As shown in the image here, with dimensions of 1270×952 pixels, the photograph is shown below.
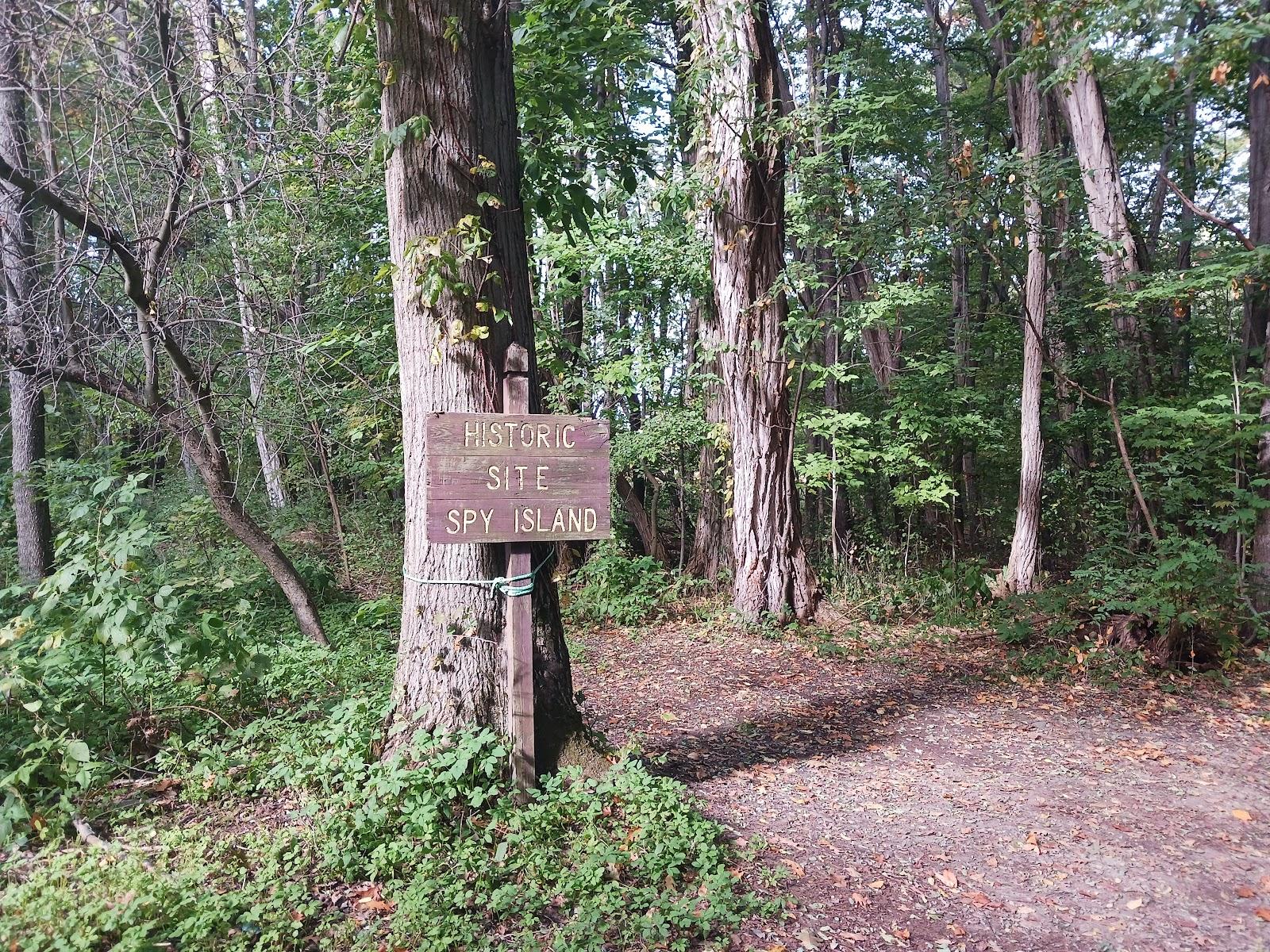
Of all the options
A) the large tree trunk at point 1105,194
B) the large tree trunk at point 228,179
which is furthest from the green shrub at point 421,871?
the large tree trunk at point 1105,194

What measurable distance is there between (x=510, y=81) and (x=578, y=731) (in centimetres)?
329

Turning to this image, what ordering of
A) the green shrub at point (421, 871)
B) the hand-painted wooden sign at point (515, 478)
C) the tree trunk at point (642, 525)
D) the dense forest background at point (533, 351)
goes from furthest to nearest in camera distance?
the tree trunk at point (642, 525), the dense forest background at point (533, 351), the hand-painted wooden sign at point (515, 478), the green shrub at point (421, 871)

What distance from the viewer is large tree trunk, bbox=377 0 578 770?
11.0ft

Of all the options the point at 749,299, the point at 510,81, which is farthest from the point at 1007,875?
the point at 749,299

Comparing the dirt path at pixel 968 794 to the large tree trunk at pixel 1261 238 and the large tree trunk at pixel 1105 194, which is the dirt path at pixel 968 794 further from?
the large tree trunk at pixel 1105 194

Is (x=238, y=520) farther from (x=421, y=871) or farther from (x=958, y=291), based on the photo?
(x=958, y=291)

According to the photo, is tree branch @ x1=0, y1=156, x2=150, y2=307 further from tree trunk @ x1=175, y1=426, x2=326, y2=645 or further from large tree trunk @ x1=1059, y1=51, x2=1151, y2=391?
large tree trunk @ x1=1059, y1=51, x2=1151, y2=391

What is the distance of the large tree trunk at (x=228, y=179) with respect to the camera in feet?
16.7

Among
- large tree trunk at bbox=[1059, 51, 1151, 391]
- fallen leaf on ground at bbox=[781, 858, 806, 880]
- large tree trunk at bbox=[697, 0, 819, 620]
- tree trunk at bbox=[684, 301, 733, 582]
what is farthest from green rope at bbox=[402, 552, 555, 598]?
large tree trunk at bbox=[1059, 51, 1151, 391]

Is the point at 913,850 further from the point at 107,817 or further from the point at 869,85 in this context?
the point at 869,85

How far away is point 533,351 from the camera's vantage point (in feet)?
11.8

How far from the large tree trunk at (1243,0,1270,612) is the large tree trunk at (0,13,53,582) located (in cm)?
935

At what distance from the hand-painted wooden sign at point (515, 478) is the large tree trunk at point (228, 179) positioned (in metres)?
3.17

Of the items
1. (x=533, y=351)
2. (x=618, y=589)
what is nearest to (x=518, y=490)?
(x=533, y=351)
